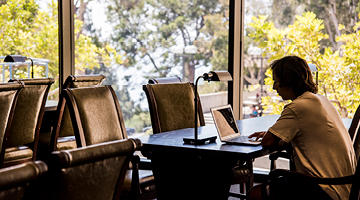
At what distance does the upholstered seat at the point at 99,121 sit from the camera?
243 centimetres

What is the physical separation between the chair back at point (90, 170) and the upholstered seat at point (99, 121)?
3.28ft

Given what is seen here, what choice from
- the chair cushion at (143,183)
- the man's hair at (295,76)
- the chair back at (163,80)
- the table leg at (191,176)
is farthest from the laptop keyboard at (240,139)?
the chair back at (163,80)

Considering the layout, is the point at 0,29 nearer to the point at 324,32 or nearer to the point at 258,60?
the point at 258,60

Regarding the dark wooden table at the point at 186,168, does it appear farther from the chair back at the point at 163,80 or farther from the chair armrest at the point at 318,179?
the chair back at the point at 163,80

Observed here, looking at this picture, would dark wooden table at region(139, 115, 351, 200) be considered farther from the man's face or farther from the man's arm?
the man's face

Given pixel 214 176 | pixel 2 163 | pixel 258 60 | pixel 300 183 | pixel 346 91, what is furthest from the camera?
pixel 258 60

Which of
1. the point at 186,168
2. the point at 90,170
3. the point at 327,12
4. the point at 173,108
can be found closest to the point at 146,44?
the point at 173,108

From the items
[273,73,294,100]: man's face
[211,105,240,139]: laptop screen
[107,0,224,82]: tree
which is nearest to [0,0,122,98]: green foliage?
[107,0,224,82]: tree

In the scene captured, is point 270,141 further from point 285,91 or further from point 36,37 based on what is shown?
point 36,37

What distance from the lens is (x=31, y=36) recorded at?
5227 millimetres

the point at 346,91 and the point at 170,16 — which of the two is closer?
the point at 346,91

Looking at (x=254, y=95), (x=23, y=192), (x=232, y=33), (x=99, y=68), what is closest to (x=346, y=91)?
(x=254, y=95)

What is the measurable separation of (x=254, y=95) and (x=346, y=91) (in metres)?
0.92

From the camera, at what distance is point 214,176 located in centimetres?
249
